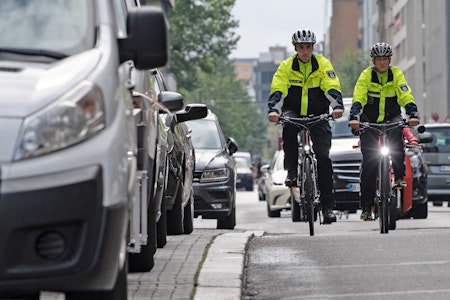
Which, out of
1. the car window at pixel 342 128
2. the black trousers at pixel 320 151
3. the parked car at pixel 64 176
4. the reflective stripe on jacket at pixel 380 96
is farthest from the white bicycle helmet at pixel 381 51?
the parked car at pixel 64 176

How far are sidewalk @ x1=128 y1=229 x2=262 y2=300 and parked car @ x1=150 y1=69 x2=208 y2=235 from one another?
1.67 ft

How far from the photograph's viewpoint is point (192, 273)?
1064 cm

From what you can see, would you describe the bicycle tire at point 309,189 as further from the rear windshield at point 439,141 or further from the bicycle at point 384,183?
the rear windshield at point 439,141

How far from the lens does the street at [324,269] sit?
9.56m

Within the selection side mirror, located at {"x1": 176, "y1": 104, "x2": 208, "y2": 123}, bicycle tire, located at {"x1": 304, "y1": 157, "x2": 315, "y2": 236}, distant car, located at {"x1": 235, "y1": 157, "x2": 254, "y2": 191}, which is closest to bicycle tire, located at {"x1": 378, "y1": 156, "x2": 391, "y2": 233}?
bicycle tire, located at {"x1": 304, "y1": 157, "x2": 315, "y2": 236}

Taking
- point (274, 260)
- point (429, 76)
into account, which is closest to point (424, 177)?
point (274, 260)

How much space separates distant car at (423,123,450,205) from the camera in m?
31.9

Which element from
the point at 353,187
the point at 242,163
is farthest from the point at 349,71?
the point at 353,187

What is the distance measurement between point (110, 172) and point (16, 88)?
0.58 metres

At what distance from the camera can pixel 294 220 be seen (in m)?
24.7

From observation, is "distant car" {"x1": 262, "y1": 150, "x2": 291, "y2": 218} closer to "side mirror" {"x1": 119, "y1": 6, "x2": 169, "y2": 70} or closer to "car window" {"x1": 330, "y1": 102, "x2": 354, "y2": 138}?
"car window" {"x1": 330, "y1": 102, "x2": 354, "y2": 138}

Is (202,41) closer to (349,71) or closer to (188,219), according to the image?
(349,71)

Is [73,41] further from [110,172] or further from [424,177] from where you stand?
[424,177]

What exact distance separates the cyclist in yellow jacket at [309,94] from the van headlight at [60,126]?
8.84 m
